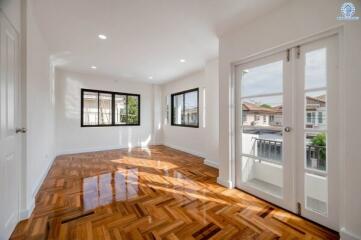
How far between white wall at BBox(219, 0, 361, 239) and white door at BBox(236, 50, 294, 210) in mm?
253

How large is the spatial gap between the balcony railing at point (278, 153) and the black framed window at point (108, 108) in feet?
15.9

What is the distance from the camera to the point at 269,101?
2275mm

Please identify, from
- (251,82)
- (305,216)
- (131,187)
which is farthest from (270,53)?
(131,187)

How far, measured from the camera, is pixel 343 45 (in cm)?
157

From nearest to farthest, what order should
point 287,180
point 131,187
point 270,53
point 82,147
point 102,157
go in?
point 287,180 < point 270,53 < point 131,187 < point 102,157 < point 82,147

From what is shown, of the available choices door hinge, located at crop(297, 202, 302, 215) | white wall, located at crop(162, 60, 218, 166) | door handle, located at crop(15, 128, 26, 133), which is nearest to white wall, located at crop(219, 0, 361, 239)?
door hinge, located at crop(297, 202, 302, 215)

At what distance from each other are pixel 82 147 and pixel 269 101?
5.37 m

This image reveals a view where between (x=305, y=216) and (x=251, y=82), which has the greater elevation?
(x=251, y=82)

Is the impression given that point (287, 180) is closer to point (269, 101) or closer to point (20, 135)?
point (269, 101)

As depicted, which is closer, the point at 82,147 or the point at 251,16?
the point at 251,16

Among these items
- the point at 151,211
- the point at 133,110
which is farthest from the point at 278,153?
the point at 133,110

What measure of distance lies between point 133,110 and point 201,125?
9.48 feet

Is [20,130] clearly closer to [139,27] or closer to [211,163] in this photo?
[139,27]

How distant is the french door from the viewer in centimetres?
173
